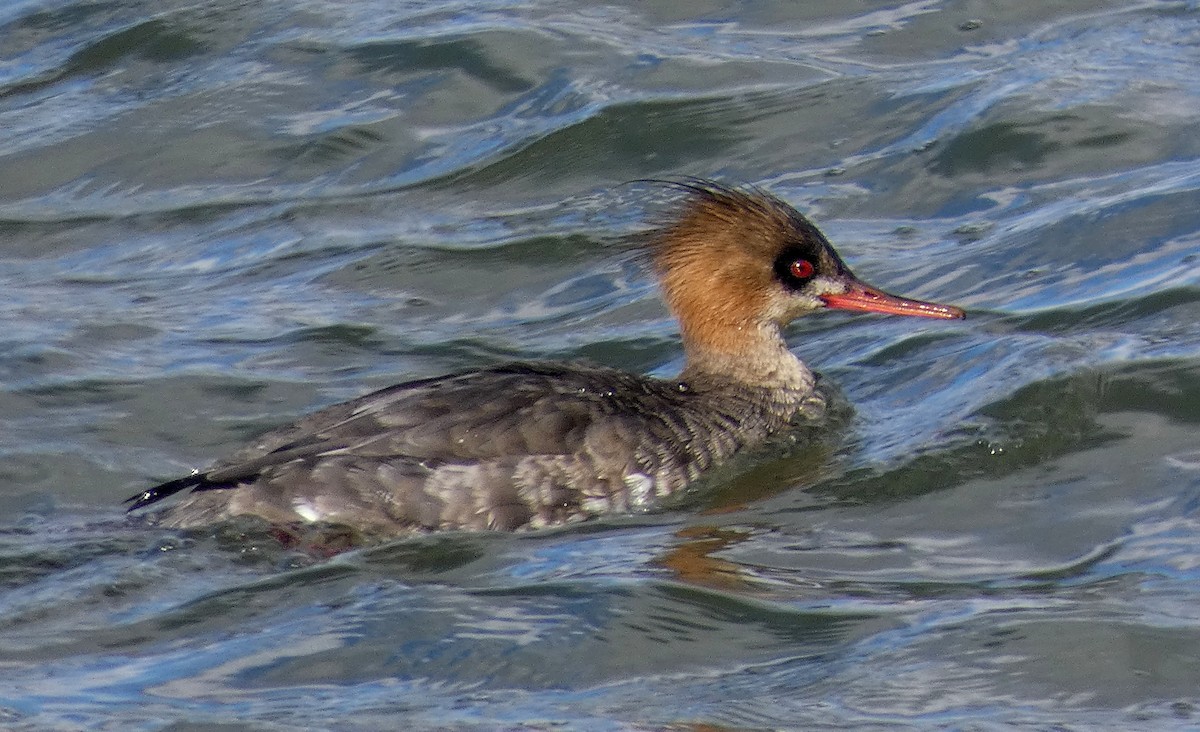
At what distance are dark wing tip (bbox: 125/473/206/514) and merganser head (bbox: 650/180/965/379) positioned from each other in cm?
231

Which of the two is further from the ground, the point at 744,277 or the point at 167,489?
the point at 744,277

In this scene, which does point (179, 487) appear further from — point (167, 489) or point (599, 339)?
point (599, 339)

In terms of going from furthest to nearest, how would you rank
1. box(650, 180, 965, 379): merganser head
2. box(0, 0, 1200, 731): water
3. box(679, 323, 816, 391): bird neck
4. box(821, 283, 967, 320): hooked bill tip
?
box(679, 323, 816, 391): bird neck
box(650, 180, 965, 379): merganser head
box(821, 283, 967, 320): hooked bill tip
box(0, 0, 1200, 731): water

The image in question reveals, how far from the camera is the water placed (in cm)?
565

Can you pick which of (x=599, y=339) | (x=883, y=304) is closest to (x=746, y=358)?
(x=883, y=304)

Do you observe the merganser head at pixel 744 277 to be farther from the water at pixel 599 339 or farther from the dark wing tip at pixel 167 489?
the dark wing tip at pixel 167 489

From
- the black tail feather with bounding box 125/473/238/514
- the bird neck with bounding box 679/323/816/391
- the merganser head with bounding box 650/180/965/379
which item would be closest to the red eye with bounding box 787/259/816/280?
the merganser head with bounding box 650/180/965/379

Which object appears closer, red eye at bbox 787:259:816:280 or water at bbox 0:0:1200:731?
water at bbox 0:0:1200:731

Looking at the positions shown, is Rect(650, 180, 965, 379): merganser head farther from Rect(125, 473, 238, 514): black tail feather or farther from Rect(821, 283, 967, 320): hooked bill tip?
Rect(125, 473, 238, 514): black tail feather

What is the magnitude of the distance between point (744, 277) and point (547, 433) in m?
1.41

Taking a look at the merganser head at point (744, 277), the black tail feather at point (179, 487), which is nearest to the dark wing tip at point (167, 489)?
the black tail feather at point (179, 487)

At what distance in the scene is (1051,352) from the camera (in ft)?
26.3

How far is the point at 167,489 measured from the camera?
22.5ft

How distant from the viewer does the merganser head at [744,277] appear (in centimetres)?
806
